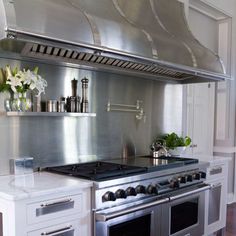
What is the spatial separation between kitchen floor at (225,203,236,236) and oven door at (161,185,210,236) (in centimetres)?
82

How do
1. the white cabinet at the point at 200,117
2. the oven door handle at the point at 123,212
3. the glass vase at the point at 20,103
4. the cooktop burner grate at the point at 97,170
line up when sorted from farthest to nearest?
the white cabinet at the point at 200,117 → the glass vase at the point at 20,103 → the cooktop burner grate at the point at 97,170 → the oven door handle at the point at 123,212

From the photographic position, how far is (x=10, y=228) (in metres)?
1.64

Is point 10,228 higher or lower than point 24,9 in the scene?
lower

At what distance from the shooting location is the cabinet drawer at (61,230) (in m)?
1.71

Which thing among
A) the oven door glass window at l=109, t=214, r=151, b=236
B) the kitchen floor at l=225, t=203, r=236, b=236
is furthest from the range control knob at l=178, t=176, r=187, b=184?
the kitchen floor at l=225, t=203, r=236, b=236

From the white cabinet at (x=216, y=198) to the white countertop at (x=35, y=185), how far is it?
157 cm

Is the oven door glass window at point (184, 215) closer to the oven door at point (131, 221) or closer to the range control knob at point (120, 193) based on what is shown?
the oven door at point (131, 221)

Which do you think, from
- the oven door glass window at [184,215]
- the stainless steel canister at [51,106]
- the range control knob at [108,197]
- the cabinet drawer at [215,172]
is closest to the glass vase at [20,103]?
the stainless steel canister at [51,106]

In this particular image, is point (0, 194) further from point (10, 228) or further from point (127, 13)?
point (127, 13)

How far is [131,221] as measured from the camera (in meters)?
2.12

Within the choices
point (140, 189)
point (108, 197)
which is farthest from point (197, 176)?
point (108, 197)

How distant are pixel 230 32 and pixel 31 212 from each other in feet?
12.9

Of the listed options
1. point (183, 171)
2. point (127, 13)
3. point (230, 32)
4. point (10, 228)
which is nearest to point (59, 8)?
point (127, 13)

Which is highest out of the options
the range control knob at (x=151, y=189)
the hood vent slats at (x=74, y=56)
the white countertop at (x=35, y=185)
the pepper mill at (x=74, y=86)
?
the hood vent slats at (x=74, y=56)
